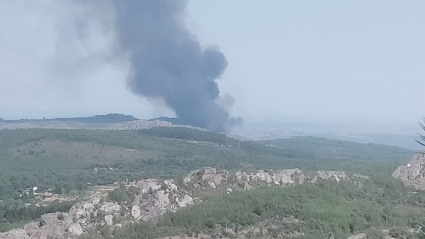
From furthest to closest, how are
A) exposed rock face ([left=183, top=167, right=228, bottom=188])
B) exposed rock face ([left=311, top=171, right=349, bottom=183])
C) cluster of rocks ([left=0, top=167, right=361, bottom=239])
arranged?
exposed rock face ([left=311, top=171, right=349, bottom=183]), exposed rock face ([left=183, top=167, right=228, bottom=188]), cluster of rocks ([left=0, top=167, right=361, bottom=239])

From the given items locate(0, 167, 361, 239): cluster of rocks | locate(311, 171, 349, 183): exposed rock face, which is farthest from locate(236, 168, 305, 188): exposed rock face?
locate(311, 171, 349, 183): exposed rock face

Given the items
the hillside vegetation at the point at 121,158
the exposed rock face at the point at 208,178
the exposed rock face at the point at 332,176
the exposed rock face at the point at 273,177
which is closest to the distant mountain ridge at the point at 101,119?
the hillside vegetation at the point at 121,158

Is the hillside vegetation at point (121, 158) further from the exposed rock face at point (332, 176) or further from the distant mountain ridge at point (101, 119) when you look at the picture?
the distant mountain ridge at point (101, 119)

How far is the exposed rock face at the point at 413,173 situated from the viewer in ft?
122

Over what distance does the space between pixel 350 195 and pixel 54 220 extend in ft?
47.3

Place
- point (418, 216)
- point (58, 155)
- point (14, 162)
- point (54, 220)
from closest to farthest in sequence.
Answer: point (54, 220)
point (418, 216)
point (14, 162)
point (58, 155)

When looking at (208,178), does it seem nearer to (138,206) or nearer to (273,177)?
(273,177)

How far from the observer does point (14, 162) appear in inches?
2400

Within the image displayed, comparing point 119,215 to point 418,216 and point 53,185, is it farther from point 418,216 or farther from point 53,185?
point 53,185

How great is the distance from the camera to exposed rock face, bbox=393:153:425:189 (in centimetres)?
3731

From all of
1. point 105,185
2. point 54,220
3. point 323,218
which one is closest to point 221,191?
point 323,218

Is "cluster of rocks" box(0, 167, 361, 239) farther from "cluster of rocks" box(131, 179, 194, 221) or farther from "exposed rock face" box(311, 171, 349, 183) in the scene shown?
"exposed rock face" box(311, 171, 349, 183)

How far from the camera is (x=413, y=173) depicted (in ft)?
126

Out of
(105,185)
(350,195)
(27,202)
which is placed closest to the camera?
(350,195)
